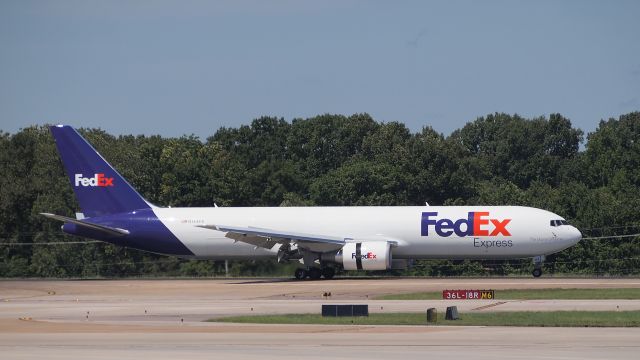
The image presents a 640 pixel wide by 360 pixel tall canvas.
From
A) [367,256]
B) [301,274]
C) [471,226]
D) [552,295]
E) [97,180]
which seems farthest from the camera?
[97,180]

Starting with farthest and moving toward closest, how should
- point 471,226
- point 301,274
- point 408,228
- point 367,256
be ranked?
1. point 301,274
2. point 408,228
3. point 471,226
4. point 367,256

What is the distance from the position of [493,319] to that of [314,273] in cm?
2956

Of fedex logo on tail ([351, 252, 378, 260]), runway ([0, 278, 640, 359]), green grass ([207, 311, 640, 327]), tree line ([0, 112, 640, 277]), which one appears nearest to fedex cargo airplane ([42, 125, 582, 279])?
fedex logo on tail ([351, 252, 378, 260])

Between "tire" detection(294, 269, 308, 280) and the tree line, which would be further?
the tree line

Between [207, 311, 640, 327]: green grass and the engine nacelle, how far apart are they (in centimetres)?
2341

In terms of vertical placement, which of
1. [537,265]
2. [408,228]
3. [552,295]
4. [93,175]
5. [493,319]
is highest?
[93,175]

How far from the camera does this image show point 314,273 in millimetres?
63938

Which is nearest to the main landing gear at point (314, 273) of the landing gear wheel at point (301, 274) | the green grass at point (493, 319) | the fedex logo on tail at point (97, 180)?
A: the landing gear wheel at point (301, 274)

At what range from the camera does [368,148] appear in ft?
419

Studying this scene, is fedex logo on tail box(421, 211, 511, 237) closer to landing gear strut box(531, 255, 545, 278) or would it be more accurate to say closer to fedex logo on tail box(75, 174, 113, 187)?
landing gear strut box(531, 255, 545, 278)

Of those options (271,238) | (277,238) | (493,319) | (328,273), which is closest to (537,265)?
(328,273)

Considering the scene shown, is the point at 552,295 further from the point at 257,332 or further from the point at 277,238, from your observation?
the point at 277,238

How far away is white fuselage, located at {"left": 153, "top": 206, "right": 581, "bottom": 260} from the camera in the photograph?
61.8m

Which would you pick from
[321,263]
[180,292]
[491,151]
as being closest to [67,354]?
[180,292]
